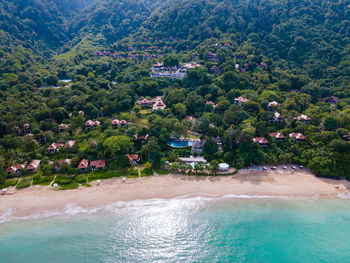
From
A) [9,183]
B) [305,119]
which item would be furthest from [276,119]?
[9,183]

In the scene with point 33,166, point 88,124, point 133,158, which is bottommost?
point 133,158

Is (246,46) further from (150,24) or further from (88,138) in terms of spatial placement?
(88,138)

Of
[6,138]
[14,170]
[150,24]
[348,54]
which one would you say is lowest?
[14,170]

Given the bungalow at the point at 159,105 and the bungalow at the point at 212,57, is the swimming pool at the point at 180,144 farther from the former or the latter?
the bungalow at the point at 212,57

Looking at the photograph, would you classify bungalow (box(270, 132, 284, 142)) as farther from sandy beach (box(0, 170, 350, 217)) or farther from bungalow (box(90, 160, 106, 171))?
bungalow (box(90, 160, 106, 171))

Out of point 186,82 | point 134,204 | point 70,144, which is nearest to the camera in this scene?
point 134,204

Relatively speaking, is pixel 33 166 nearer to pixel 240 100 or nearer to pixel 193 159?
pixel 193 159

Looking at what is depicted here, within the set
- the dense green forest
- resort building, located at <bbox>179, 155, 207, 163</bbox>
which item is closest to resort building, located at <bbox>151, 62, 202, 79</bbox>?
the dense green forest

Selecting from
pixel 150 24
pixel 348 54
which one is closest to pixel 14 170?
pixel 348 54
